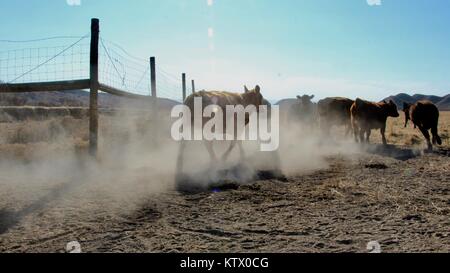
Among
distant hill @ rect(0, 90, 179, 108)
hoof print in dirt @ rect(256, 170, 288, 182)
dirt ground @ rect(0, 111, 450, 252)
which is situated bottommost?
dirt ground @ rect(0, 111, 450, 252)

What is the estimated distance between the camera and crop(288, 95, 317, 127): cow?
745 inches

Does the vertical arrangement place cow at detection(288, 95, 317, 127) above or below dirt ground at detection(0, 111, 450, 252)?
above

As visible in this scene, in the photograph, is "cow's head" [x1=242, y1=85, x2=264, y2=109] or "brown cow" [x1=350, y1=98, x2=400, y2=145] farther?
"brown cow" [x1=350, y1=98, x2=400, y2=145]

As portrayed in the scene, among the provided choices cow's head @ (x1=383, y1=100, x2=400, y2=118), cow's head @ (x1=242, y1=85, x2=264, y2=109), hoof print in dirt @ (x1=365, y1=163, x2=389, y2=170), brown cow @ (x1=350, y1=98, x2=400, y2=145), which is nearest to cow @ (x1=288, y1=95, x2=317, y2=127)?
brown cow @ (x1=350, y1=98, x2=400, y2=145)

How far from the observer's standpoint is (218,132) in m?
9.50

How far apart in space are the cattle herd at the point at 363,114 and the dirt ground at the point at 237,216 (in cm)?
685

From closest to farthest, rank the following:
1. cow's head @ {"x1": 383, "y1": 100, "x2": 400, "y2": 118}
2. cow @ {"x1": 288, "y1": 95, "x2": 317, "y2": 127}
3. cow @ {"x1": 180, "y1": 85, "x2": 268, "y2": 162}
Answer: cow @ {"x1": 180, "y1": 85, "x2": 268, "y2": 162}
cow's head @ {"x1": 383, "y1": 100, "x2": 400, "y2": 118}
cow @ {"x1": 288, "y1": 95, "x2": 317, "y2": 127}

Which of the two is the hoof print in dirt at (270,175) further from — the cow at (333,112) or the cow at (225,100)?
the cow at (333,112)

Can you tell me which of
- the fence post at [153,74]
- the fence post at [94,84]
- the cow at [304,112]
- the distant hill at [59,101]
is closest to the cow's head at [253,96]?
the fence post at [153,74]

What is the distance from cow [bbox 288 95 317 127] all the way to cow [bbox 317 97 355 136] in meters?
0.50

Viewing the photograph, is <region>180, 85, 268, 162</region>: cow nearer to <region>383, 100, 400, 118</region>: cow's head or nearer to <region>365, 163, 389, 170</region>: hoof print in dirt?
<region>365, 163, 389, 170</region>: hoof print in dirt

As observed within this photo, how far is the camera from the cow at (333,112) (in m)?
18.3

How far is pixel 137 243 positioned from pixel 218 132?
5.67 meters

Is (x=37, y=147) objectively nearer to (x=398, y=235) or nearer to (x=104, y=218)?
(x=104, y=218)
